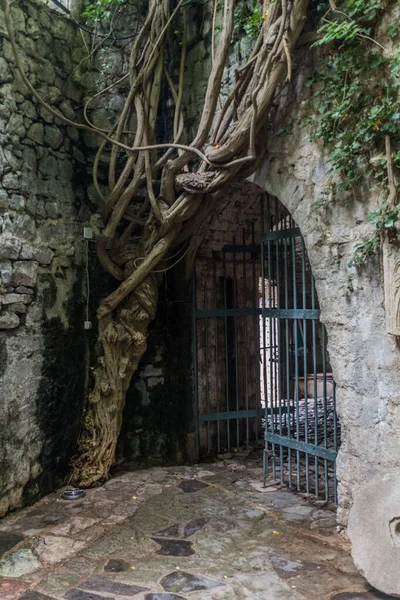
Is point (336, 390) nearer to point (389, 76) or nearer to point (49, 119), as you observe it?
point (389, 76)

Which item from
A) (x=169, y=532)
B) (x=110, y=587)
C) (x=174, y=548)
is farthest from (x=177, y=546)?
(x=110, y=587)

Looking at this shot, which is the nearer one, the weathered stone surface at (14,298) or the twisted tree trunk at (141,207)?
the weathered stone surface at (14,298)

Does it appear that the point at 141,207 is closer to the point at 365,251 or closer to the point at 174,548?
the point at 365,251

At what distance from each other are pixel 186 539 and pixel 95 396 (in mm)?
1461

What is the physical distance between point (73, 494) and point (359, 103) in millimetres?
3199

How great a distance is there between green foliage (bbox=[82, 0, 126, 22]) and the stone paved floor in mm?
3730

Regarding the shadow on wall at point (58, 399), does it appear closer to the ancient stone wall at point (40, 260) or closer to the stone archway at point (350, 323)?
the ancient stone wall at point (40, 260)

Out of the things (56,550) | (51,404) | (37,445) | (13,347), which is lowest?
(56,550)

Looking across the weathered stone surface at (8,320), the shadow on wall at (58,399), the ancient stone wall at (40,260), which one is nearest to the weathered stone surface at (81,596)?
the ancient stone wall at (40,260)

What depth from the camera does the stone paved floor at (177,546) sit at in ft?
8.34

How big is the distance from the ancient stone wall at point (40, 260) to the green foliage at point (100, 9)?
18cm

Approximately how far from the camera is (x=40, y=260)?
3814 millimetres

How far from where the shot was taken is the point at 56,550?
Result: 2969mm

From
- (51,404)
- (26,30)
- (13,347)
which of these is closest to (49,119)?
(26,30)
